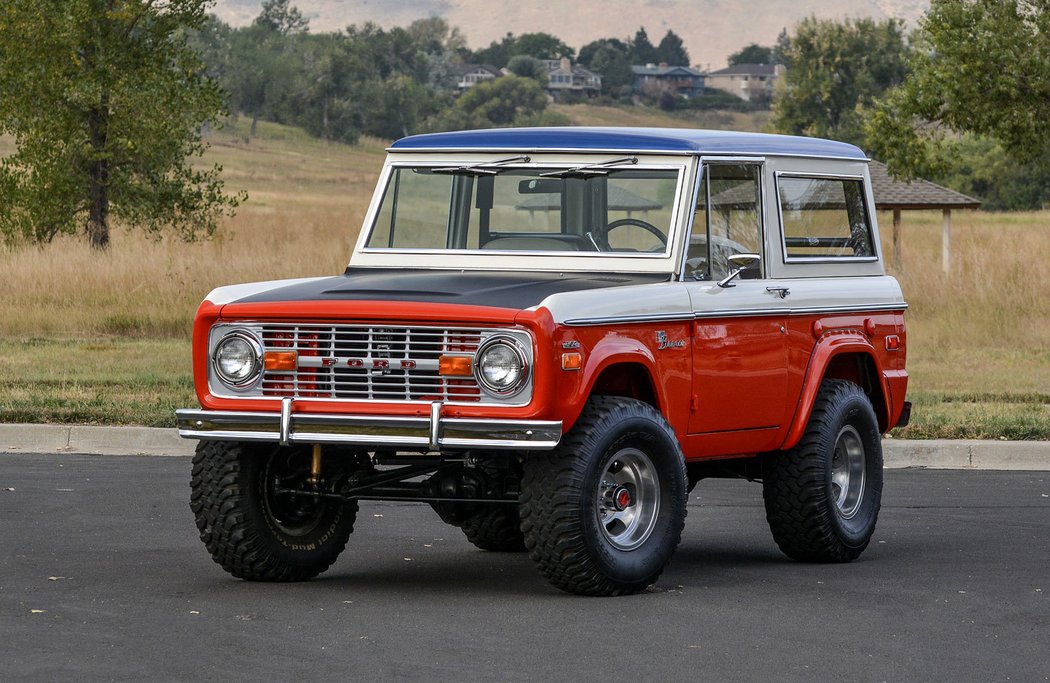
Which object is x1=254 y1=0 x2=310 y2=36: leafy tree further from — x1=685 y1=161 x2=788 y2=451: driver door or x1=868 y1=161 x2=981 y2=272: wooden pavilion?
x1=685 y1=161 x2=788 y2=451: driver door

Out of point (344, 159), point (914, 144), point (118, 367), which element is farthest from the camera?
point (344, 159)

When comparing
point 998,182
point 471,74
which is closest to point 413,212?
point 998,182

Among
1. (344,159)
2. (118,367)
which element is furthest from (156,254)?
(344,159)

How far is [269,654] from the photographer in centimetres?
624

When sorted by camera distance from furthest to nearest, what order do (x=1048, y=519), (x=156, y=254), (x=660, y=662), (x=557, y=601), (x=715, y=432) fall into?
1. (x=156, y=254)
2. (x=1048, y=519)
3. (x=715, y=432)
4. (x=557, y=601)
5. (x=660, y=662)

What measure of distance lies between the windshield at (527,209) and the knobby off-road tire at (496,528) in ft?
4.54

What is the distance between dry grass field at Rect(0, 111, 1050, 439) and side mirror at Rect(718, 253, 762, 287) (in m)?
5.34

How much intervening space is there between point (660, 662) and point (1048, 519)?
4678 mm

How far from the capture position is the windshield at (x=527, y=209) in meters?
8.45

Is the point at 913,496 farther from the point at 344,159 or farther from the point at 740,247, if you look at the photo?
the point at 344,159

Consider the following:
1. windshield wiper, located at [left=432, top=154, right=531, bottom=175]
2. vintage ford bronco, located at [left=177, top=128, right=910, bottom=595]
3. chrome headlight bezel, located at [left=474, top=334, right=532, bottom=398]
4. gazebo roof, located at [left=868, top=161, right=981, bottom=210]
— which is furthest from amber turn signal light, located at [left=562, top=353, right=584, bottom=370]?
gazebo roof, located at [left=868, top=161, right=981, bottom=210]

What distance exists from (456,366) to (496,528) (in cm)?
206

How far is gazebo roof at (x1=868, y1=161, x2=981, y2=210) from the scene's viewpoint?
1406 inches

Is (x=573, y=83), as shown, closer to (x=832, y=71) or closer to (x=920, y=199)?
(x=832, y=71)
